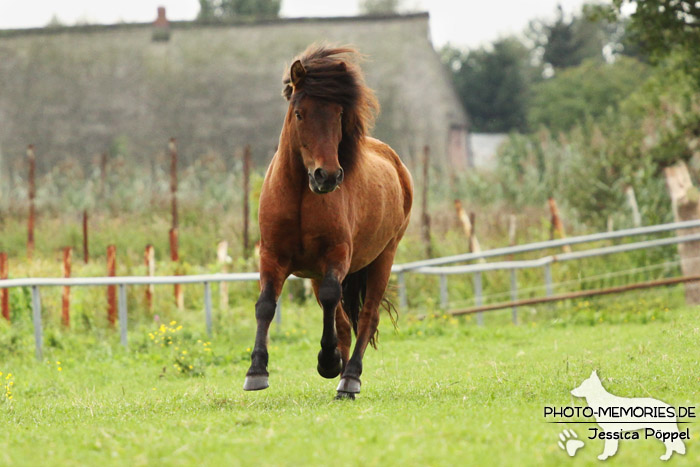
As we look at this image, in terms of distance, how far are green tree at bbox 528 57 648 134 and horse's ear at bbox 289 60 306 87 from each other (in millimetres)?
41594

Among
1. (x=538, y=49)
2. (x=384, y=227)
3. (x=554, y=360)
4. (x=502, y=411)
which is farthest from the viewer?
(x=538, y=49)

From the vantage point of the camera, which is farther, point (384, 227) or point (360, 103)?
point (384, 227)

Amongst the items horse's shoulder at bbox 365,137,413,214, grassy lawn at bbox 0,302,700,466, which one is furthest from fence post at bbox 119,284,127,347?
horse's shoulder at bbox 365,137,413,214

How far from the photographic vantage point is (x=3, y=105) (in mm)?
35344

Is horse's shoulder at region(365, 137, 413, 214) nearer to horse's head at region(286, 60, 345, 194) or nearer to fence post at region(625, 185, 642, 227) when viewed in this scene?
horse's head at region(286, 60, 345, 194)

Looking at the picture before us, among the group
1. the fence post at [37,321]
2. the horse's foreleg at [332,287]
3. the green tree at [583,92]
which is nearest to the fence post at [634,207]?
the fence post at [37,321]

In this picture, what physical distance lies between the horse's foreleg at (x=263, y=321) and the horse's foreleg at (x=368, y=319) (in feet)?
2.60

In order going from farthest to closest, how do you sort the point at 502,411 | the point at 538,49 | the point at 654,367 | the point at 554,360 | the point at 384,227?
the point at 538,49
the point at 554,360
the point at 384,227
the point at 654,367
the point at 502,411

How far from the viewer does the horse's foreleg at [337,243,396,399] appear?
713 centimetres

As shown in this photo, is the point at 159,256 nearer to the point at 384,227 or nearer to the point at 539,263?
the point at 539,263

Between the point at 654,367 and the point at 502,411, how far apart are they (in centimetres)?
233

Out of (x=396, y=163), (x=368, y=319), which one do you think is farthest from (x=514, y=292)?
(x=368, y=319)

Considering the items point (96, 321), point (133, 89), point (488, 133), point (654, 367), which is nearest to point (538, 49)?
point (488, 133)

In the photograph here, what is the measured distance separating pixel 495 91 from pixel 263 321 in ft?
166
